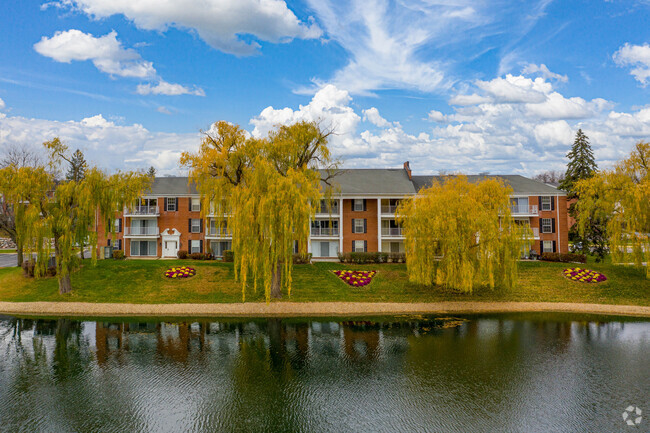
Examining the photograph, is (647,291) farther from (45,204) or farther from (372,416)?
(45,204)

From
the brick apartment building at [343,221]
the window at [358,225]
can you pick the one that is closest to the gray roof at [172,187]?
the brick apartment building at [343,221]

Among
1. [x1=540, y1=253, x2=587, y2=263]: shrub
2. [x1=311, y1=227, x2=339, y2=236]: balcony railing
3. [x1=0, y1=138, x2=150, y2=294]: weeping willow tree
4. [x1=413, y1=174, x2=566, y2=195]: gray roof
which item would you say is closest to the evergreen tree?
[x1=0, y1=138, x2=150, y2=294]: weeping willow tree

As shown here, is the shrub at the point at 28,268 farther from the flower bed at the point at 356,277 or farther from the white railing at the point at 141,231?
the flower bed at the point at 356,277

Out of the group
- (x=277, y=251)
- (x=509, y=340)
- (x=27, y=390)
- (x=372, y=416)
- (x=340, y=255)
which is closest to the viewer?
(x=372, y=416)

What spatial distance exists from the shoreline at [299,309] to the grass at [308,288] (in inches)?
30.8

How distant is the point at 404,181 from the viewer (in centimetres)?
4338

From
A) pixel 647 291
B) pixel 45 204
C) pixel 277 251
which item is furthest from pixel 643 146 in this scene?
pixel 45 204

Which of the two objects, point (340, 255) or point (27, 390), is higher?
point (340, 255)

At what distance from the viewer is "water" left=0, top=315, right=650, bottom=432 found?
12.8m

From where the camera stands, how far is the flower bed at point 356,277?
32244 millimetres

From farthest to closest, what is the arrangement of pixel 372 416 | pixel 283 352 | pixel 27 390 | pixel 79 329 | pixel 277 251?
1. pixel 277 251
2. pixel 79 329
3. pixel 283 352
4. pixel 27 390
5. pixel 372 416

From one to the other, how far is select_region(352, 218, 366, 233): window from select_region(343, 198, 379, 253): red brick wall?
0.30m

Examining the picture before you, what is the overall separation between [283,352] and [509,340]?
11.8 m

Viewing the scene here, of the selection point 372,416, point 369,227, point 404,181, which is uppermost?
point 404,181
